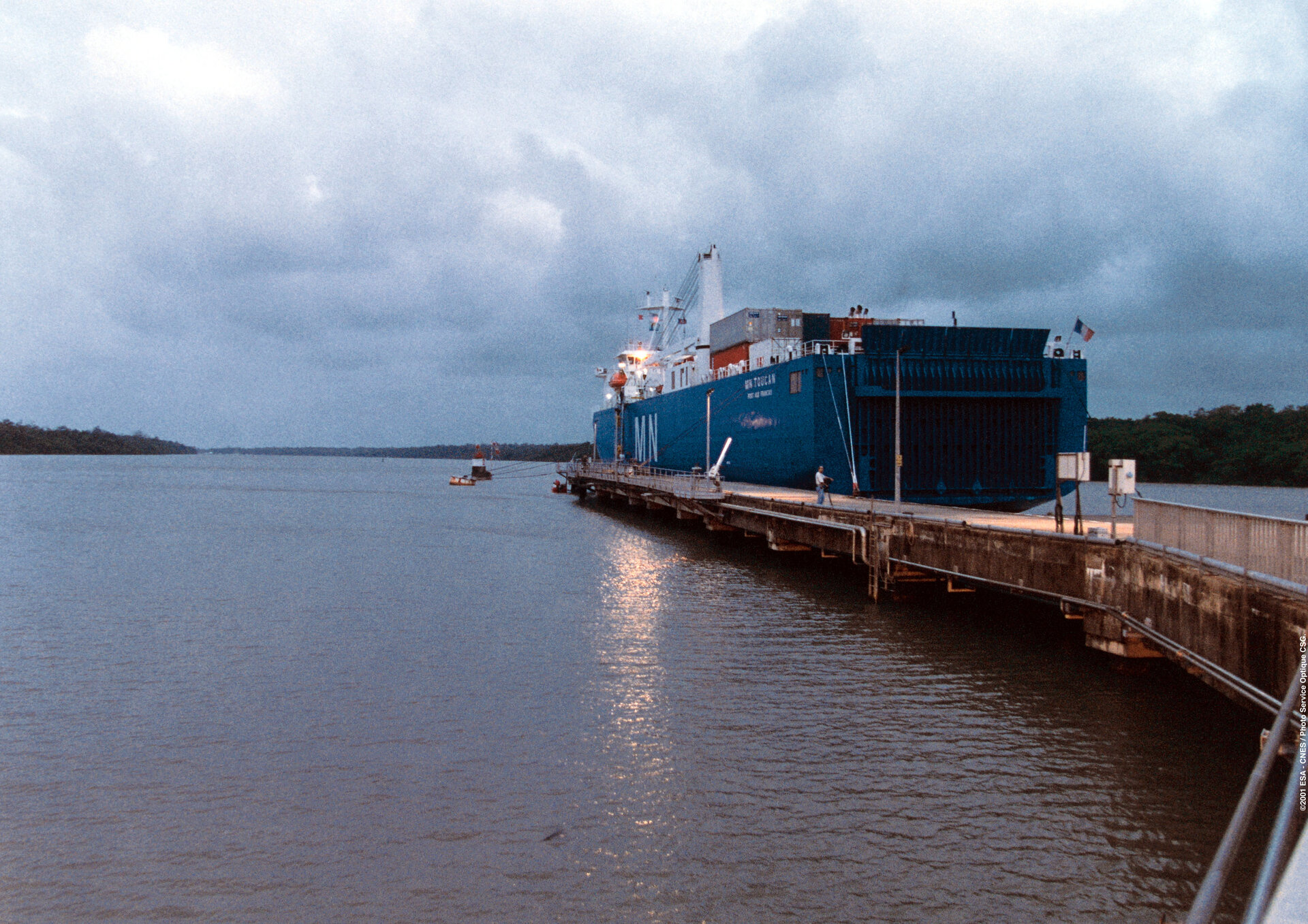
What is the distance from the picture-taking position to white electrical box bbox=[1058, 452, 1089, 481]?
18.4 meters

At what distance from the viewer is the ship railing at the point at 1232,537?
12133 mm

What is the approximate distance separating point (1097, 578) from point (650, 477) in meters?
38.7

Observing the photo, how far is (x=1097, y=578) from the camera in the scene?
698 inches

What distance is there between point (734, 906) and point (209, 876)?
19.1 ft

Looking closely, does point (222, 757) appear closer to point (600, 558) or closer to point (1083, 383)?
point (600, 558)

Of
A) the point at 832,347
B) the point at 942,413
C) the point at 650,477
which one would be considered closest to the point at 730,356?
the point at 650,477

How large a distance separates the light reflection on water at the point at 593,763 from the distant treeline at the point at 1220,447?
94779 millimetres

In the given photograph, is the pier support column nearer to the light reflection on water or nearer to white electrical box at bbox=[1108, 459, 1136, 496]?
the light reflection on water

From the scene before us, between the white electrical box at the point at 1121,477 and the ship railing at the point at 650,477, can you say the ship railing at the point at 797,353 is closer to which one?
the ship railing at the point at 650,477

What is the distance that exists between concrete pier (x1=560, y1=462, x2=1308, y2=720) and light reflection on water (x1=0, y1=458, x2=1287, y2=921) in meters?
1.15

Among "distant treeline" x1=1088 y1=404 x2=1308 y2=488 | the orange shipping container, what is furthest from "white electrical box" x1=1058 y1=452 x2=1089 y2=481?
"distant treeline" x1=1088 y1=404 x2=1308 y2=488

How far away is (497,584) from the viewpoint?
3025 centimetres

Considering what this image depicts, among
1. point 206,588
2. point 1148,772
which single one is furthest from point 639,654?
point 206,588

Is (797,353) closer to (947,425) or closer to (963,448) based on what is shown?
(947,425)
